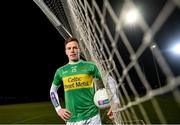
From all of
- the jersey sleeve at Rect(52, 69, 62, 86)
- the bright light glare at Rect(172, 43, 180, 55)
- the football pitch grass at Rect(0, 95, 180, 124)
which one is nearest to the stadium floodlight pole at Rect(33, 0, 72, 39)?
the jersey sleeve at Rect(52, 69, 62, 86)

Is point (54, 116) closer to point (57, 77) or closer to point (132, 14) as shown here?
point (57, 77)

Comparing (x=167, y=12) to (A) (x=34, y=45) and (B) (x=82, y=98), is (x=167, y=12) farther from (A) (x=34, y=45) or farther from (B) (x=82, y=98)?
Answer: (A) (x=34, y=45)

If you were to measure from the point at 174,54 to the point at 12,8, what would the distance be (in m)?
14.7

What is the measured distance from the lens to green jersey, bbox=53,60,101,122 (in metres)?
3.85

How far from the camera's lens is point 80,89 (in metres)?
3.89

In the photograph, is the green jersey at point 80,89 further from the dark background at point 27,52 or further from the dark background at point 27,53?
the dark background at point 27,53

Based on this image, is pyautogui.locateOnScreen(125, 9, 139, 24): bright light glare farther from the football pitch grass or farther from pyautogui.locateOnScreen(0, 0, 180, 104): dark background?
pyautogui.locateOnScreen(0, 0, 180, 104): dark background

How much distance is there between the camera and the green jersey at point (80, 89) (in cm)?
385

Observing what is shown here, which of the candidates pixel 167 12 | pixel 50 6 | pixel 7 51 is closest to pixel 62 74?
pixel 50 6

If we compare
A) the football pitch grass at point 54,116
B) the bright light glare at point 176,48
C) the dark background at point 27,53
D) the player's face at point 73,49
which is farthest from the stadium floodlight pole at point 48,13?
the dark background at point 27,53

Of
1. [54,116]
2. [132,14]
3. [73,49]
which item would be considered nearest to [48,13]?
[73,49]

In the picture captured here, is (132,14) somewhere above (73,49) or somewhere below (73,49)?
below

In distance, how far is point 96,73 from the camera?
393 centimetres

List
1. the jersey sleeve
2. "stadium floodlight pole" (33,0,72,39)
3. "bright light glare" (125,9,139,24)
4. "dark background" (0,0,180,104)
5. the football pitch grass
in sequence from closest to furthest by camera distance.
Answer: "bright light glare" (125,9,139,24), the jersey sleeve, "stadium floodlight pole" (33,0,72,39), the football pitch grass, "dark background" (0,0,180,104)
